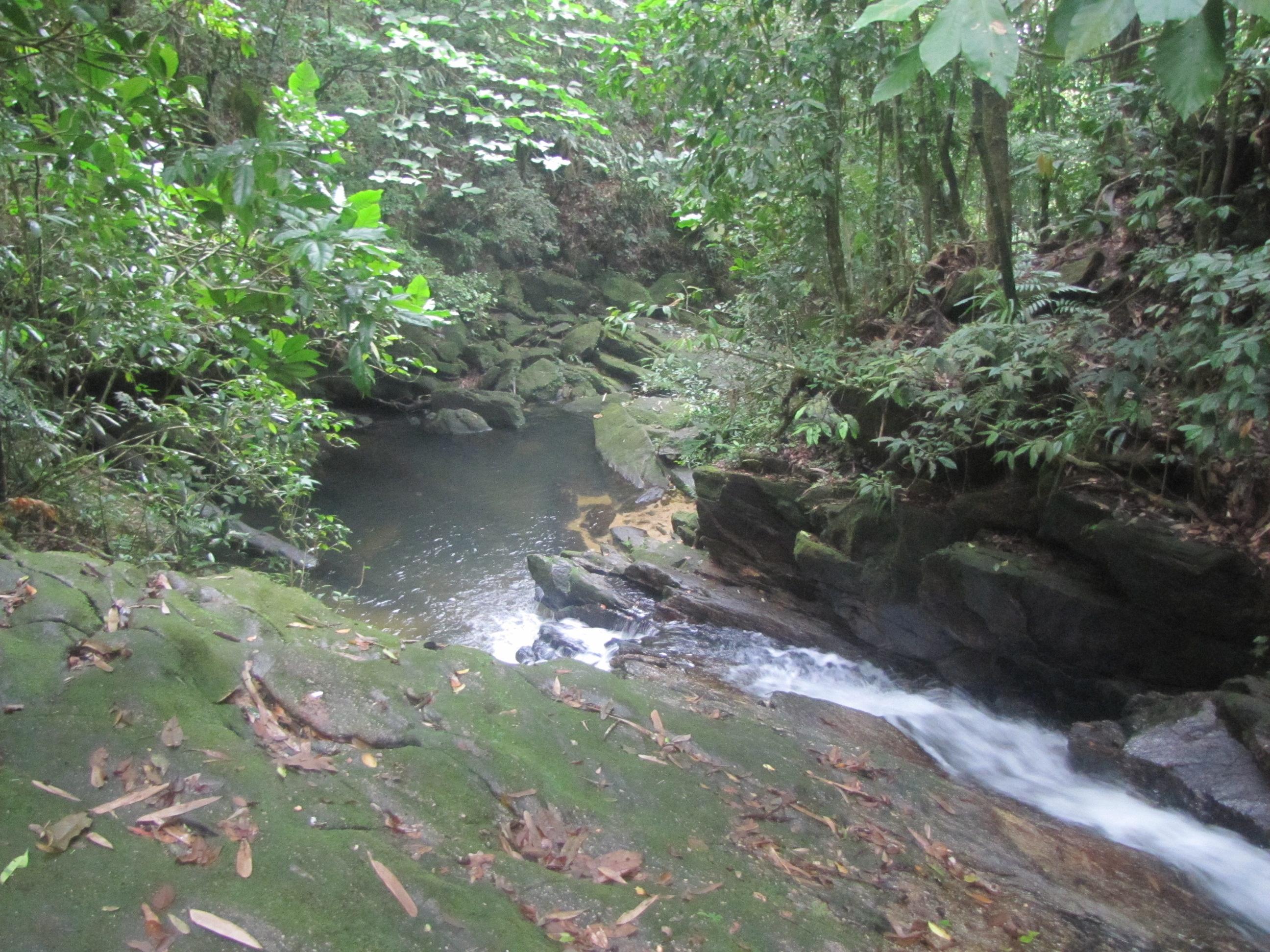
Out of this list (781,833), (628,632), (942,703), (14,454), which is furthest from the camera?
(628,632)

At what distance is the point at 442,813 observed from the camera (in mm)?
2602

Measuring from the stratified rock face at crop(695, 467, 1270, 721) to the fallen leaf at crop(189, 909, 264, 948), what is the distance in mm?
4824

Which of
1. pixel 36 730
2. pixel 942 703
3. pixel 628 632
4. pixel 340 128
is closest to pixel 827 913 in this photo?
pixel 36 730

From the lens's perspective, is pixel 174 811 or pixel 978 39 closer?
pixel 978 39

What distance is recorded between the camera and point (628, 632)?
23.9 feet

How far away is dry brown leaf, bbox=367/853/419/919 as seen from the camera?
2059 millimetres

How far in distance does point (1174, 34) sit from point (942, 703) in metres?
5.54

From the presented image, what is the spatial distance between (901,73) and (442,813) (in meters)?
2.44

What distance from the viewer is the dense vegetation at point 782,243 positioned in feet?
7.25

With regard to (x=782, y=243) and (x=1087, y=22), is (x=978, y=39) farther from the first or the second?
(x=782, y=243)

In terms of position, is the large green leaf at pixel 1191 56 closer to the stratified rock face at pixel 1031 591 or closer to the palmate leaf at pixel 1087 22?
the palmate leaf at pixel 1087 22

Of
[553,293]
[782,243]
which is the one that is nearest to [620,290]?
[553,293]

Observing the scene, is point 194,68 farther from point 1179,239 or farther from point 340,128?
point 1179,239

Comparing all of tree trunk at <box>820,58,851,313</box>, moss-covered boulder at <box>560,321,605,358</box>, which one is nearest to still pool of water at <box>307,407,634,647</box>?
moss-covered boulder at <box>560,321,605,358</box>
